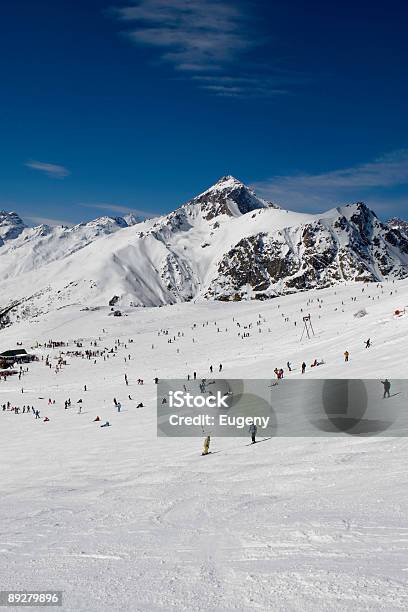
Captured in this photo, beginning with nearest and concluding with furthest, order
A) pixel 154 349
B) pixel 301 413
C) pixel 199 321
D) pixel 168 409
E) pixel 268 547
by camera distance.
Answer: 1. pixel 268 547
2. pixel 301 413
3. pixel 168 409
4. pixel 154 349
5. pixel 199 321

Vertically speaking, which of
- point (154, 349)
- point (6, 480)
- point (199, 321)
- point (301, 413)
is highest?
point (199, 321)

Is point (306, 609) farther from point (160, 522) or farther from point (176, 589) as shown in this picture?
point (160, 522)

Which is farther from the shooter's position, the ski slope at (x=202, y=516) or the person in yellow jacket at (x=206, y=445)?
the person in yellow jacket at (x=206, y=445)

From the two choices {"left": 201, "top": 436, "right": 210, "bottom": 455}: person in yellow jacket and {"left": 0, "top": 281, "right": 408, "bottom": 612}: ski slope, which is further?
{"left": 201, "top": 436, "right": 210, "bottom": 455}: person in yellow jacket

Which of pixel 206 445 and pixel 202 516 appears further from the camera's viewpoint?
pixel 206 445

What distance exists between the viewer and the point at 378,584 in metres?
6.59

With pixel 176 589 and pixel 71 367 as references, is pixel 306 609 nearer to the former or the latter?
pixel 176 589

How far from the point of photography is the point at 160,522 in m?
11.2

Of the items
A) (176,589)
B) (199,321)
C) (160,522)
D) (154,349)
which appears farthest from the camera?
(199,321)

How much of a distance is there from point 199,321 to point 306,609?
8432cm

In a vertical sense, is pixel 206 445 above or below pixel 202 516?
above

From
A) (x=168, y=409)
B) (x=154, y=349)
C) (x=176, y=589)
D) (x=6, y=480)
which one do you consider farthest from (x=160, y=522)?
(x=154, y=349)

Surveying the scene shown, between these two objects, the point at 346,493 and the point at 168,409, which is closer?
the point at 346,493

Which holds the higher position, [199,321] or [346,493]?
[199,321]
